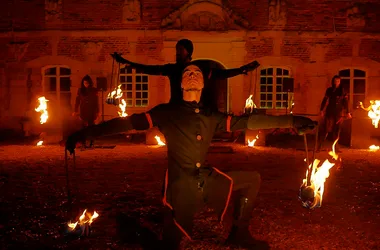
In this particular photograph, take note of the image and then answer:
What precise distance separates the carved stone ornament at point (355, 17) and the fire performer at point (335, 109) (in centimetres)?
697

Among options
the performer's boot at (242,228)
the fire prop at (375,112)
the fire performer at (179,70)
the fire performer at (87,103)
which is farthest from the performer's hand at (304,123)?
the fire prop at (375,112)

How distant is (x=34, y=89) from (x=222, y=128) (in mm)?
14788

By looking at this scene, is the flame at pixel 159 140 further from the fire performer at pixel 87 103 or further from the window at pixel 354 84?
the window at pixel 354 84

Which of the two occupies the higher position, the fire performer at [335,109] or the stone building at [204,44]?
the stone building at [204,44]

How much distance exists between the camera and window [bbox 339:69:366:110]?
1720cm

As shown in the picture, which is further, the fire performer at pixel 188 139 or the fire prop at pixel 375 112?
the fire prop at pixel 375 112

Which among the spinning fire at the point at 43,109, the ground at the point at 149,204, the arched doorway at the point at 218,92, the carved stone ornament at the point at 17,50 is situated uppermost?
the carved stone ornament at the point at 17,50

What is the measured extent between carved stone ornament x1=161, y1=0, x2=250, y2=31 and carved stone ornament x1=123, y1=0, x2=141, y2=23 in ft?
3.53

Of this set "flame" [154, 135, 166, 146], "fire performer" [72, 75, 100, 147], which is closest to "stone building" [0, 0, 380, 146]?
"flame" [154, 135, 166, 146]

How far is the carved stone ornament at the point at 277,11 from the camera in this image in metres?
16.8

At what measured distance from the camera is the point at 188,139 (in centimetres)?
402

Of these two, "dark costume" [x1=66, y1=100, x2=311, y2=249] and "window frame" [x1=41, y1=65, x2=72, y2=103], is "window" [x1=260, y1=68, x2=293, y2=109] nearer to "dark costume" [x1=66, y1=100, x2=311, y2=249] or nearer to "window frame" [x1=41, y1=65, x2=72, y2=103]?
"window frame" [x1=41, y1=65, x2=72, y2=103]

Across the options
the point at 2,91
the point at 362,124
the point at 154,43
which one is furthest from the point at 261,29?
the point at 2,91

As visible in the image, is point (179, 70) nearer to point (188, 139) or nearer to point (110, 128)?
point (188, 139)
